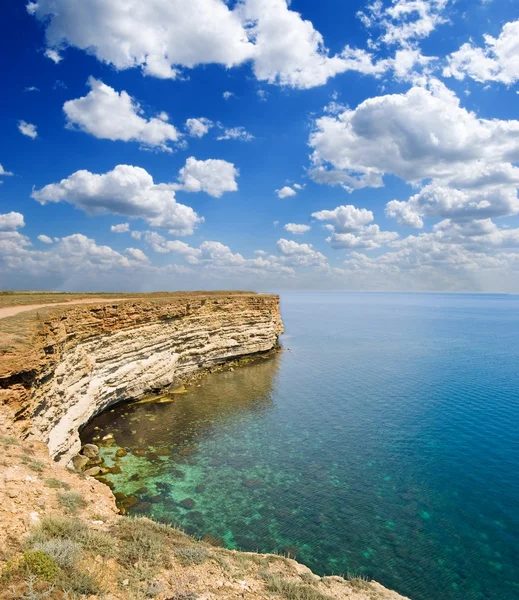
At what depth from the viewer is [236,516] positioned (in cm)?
1742

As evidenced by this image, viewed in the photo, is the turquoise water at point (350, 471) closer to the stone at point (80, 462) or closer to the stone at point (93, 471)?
the stone at point (93, 471)

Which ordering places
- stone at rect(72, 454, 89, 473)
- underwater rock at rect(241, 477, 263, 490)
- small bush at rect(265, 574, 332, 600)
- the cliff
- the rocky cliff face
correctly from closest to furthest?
the cliff → small bush at rect(265, 574, 332, 600) → the rocky cliff face → underwater rock at rect(241, 477, 263, 490) → stone at rect(72, 454, 89, 473)

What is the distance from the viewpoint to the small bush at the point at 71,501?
34.8 ft

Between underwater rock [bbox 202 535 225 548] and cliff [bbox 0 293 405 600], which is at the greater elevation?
cliff [bbox 0 293 405 600]

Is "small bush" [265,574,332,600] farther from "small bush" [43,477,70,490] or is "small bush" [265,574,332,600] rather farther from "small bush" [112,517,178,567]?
"small bush" [43,477,70,490]

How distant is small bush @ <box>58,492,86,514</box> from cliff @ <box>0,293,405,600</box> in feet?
0.11

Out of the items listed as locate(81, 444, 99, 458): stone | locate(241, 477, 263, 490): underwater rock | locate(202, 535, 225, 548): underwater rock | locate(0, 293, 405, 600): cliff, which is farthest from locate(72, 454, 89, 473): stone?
locate(202, 535, 225, 548): underwater rock

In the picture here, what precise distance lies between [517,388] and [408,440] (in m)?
20.9

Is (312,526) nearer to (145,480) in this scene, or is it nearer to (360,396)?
(145,480)

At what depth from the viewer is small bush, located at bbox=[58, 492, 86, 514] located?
1062cm

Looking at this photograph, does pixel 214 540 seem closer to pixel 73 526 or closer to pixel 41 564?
pixel 73 526

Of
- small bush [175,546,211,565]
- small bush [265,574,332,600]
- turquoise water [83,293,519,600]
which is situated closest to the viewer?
small bush [265,574,332,600]

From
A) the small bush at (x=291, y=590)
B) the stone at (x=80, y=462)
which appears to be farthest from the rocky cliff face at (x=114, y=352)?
the small bush at (x=291, y=590)

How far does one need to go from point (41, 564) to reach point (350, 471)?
712 inches
